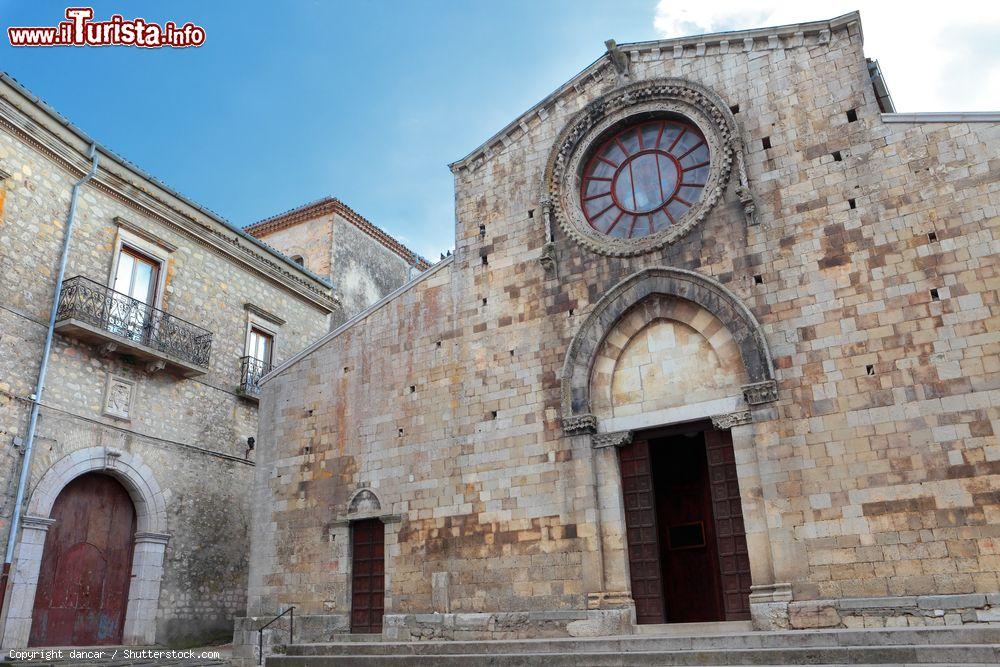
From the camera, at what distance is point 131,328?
14.7 meters

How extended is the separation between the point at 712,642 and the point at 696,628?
1.61m

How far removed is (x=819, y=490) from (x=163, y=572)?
12.0 meters

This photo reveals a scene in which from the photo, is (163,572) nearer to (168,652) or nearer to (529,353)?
(168,652)

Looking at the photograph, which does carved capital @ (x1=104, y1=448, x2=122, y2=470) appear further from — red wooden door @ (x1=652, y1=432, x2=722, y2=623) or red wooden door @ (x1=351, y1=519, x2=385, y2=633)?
red wooden door @ (x1=652, y1=432, x2=722, y2=623)

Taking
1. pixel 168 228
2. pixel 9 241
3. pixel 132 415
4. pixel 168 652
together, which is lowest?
pixel 168 652

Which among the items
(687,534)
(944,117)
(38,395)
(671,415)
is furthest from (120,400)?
(944,117)

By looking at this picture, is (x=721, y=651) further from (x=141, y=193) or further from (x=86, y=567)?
(x=141, y=193)

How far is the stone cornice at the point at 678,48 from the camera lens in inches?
456

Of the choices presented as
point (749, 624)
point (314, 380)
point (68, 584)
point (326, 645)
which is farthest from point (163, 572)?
point (749, 624)

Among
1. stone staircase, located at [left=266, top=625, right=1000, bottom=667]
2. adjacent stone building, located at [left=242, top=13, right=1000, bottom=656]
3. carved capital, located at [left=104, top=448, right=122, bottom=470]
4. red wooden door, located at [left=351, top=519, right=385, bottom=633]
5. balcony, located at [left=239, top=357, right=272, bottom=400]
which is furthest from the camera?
balcony, located at [left=239, top=357, right=272, bottom=400]

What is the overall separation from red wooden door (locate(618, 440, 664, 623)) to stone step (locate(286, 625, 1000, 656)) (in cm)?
172

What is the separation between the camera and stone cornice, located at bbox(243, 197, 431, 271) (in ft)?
79.9

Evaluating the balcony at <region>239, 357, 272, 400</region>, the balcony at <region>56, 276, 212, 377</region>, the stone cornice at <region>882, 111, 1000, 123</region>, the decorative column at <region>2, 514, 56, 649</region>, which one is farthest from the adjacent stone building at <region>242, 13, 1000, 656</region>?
the decorative column at <region>2, 514, 56, 649</region>

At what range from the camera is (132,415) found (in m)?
14.6
